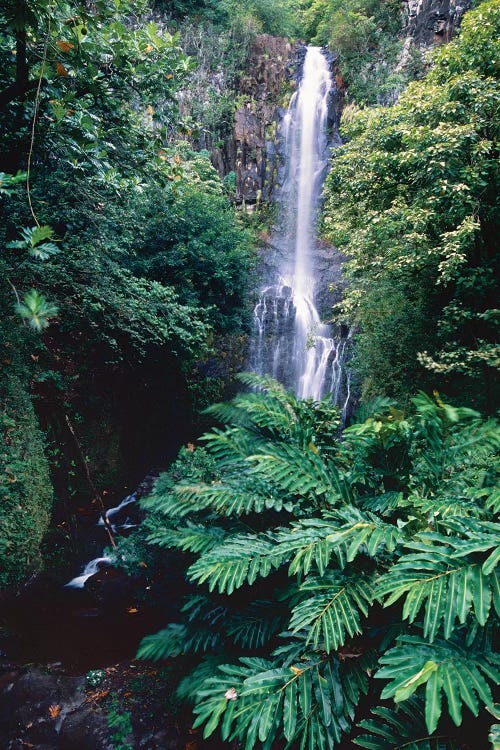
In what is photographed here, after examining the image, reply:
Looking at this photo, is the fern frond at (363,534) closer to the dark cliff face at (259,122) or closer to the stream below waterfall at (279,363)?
the stream below waterfall at (279,363)

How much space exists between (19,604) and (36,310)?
4476 millimetres

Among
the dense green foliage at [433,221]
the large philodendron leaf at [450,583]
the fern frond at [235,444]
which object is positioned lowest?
the large philodendron leaf at [450,583]

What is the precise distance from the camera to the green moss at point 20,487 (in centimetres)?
437

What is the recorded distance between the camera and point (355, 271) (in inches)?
286

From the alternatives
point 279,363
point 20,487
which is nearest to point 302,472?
point 20,487

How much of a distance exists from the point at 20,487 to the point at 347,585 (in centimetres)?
411

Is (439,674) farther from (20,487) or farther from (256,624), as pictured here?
(20,487)

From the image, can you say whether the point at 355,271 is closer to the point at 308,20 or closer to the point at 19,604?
the point at 19,604

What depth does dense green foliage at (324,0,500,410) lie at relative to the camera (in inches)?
195

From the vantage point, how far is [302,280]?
42.9 ft

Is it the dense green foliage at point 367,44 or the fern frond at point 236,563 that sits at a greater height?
the dense green foliage at point 367,44

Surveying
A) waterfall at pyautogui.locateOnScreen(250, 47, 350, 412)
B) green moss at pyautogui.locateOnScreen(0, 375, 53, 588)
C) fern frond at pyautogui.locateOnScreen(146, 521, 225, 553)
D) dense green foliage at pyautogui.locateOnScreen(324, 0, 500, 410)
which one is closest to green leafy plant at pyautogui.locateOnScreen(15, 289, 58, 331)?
fern frond at pyautogui.locateOnScreen(146, 521, 225, 553)

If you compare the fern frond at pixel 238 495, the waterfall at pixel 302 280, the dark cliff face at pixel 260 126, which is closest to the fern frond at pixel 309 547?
the fern frond at pixel 238 495

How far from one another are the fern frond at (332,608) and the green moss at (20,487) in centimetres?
373
